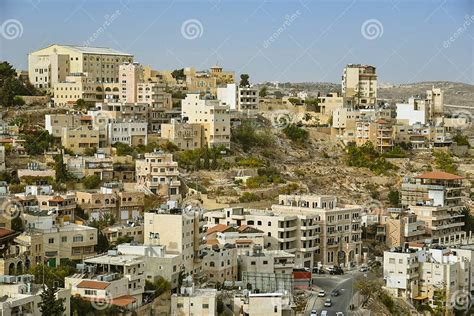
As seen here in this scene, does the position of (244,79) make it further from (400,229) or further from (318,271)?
(318,271)

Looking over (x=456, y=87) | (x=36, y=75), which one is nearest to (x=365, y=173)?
(x=36, y=75)

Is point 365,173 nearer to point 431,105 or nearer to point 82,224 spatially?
point 431,105

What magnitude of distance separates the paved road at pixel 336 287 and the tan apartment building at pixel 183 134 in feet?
22.5

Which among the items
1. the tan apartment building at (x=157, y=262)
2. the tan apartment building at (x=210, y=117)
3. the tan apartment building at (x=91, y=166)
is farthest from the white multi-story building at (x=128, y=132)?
the tan apartment building at (x=157, y=262)

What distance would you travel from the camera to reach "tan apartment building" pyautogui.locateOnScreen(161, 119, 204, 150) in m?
24.5

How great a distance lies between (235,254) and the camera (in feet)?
55.5

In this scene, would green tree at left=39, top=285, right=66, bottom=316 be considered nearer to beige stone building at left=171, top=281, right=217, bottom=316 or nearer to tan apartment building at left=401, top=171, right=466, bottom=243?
beige stone building at left=171, top=281, right=217, bottom=316

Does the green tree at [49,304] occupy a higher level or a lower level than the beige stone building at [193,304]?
higher

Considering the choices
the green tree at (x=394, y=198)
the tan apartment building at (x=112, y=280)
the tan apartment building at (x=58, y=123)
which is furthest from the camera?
the green tree at (x=394, y=198)

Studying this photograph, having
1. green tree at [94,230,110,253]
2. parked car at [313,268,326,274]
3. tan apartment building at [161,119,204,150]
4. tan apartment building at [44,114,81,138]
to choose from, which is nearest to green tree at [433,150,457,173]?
tan apartment building at [161,119,204,150]

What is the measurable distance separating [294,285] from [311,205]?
347 centimetres

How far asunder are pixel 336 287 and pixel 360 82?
52.6 ft

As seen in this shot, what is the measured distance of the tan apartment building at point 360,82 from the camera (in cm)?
3244

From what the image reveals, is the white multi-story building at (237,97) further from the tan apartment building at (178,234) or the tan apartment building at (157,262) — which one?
the tan apartment building at (157,262)
